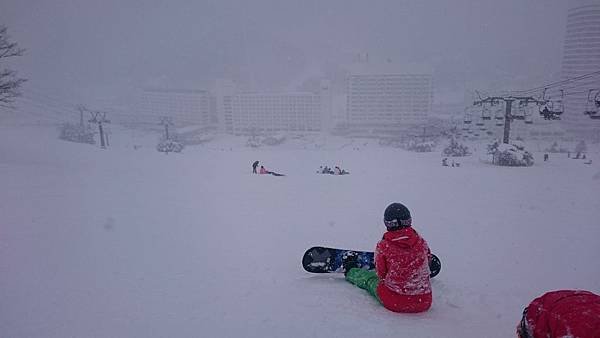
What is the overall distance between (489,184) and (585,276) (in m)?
4.72

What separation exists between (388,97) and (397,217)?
13.5 m

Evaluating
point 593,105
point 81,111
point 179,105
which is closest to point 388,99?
point 593,105

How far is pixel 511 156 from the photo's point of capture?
983cm

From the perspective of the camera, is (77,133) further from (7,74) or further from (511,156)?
(511,156)

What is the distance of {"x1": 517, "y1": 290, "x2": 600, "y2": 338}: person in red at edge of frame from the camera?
88 centimetres

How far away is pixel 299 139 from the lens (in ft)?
49.4

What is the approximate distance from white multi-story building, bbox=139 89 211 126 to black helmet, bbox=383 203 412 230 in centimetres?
1535

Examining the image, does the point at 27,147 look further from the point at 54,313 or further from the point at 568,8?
the point at 568,8

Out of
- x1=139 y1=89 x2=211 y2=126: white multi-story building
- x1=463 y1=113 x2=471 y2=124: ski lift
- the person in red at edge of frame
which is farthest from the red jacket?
x1=139 y1=89 x2=211 y2=126: white multi-story building

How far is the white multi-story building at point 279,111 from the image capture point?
49.0ft

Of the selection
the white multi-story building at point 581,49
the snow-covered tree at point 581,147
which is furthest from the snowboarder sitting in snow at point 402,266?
the snow-covered tree at point 581,147

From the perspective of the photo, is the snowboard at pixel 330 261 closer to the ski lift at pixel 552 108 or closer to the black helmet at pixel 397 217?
the black helmet at pixel 397 217

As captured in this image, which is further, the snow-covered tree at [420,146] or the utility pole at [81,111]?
the utility pole at [81,111]

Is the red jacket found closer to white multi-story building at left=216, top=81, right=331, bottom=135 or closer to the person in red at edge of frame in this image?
the person in red at edge of frame
